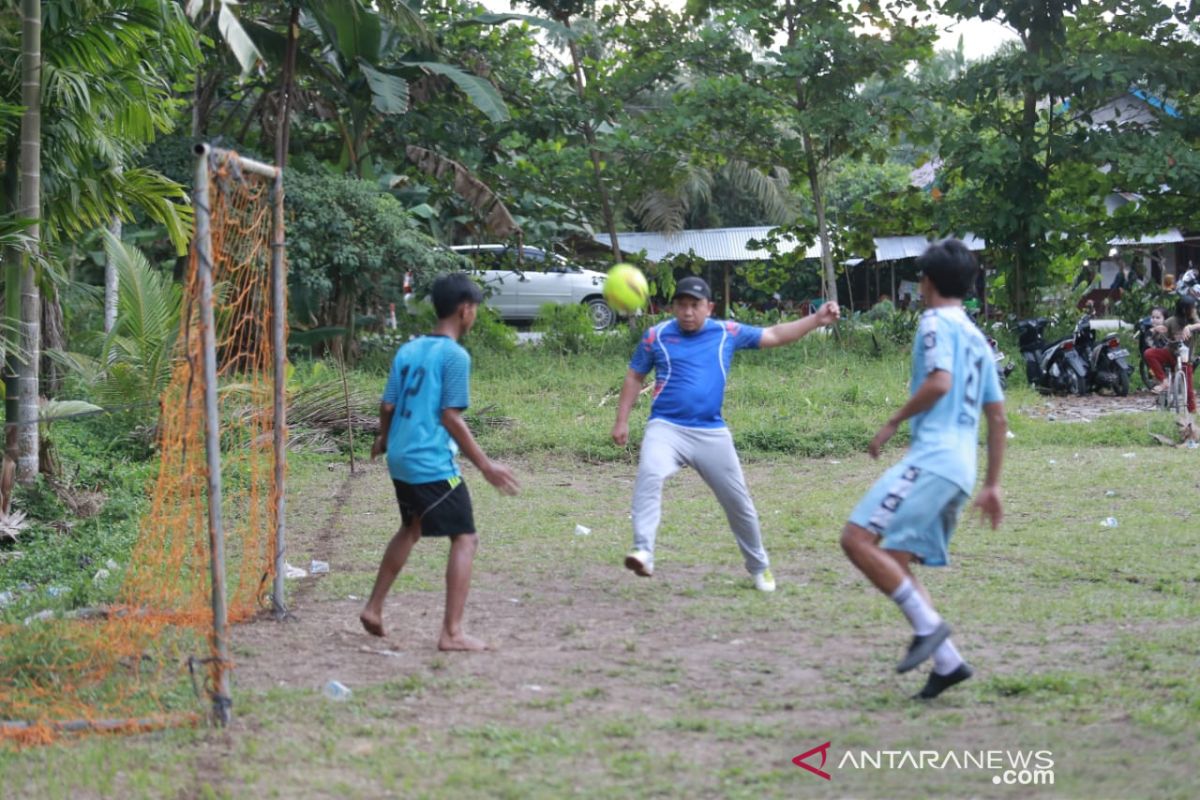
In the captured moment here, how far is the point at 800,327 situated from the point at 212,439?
3.17 m

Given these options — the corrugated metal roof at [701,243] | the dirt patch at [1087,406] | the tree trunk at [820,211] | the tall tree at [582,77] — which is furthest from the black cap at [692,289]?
the corrugated metal roof at [701,243]

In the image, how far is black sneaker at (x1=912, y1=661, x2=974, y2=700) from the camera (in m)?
5.02

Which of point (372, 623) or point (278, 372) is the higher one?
point (278, 372)

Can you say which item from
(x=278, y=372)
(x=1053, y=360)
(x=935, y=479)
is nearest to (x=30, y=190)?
(x=278, y=372)

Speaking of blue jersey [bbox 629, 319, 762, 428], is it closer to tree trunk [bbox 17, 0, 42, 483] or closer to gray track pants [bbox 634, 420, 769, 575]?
gray track pants [bbox 634, 420, 769, 575]

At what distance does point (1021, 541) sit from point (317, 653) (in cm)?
477

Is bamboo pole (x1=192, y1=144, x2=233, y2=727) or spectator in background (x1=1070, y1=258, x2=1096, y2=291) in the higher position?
spectator in background (x1=1070, y1=258, x2=1096, y2=291)

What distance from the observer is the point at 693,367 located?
704 cm

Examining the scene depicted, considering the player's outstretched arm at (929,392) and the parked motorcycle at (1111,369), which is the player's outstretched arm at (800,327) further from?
the parked motorcycle at (1111,369)

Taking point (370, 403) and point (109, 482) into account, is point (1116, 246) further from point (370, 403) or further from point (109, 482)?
point (109, 482)

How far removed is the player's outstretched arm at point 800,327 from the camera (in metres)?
6.74

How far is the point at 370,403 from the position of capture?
1400 centimetres

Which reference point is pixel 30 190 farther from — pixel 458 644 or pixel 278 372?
pixel 458 644

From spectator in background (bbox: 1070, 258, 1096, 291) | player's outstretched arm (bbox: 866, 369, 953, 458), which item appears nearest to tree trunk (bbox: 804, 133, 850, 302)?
spectator in background (bbox: 1070, 258, 1096, 291)
